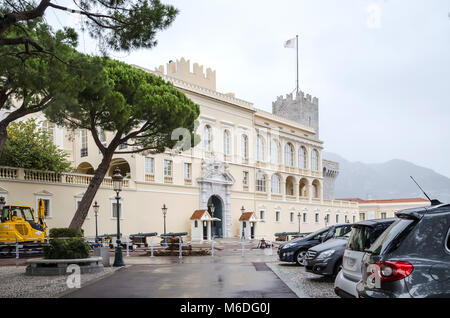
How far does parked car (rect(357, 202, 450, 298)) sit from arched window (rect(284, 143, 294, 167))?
167 ft

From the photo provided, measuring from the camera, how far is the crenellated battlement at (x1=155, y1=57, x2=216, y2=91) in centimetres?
4722

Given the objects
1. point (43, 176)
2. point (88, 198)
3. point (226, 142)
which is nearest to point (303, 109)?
point (226, 142)

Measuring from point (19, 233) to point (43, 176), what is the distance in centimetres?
701

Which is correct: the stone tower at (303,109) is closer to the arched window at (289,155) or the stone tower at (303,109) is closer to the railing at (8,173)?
the arched window at (289,155)

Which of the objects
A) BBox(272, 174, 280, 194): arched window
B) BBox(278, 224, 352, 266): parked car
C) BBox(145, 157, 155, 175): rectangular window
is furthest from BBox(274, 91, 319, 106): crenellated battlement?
BBox(278, 224, 352, 266): parked car

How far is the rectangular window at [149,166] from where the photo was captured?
38.9 meters

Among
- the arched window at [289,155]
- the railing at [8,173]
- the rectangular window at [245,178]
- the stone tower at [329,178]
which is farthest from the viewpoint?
the stone tower at [329,178]

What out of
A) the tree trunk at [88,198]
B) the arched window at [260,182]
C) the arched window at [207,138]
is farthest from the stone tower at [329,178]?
the tree trunk at [88,198]

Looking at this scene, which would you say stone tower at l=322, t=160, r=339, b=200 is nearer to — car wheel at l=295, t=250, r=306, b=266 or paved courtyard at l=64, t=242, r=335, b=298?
car wheel at l=295, t=250, r=306, b=266

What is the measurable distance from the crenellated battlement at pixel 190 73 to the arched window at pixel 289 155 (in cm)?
1199

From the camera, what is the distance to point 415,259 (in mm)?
4688

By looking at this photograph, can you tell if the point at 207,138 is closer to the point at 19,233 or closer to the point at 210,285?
the point at 19,233

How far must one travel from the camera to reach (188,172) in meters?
42.9
